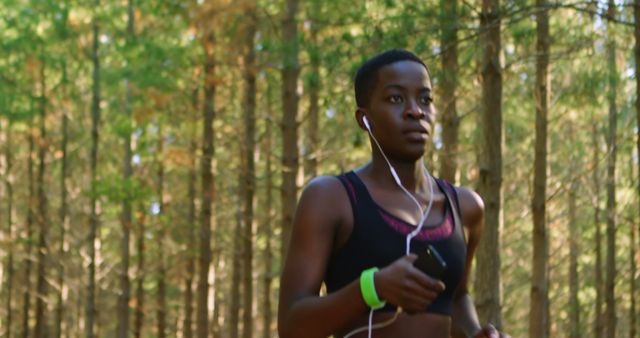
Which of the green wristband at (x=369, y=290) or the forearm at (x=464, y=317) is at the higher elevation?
the green wristband at (x=369, y=290)

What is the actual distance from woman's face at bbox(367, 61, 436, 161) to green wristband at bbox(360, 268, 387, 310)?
0.51 metres

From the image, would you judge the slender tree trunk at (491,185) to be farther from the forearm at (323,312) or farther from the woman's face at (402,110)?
the forearm at (323,312)

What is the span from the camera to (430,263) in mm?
2299

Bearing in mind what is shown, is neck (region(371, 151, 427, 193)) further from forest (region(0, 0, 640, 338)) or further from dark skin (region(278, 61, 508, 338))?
forest (region(0, 0, 640, 338))

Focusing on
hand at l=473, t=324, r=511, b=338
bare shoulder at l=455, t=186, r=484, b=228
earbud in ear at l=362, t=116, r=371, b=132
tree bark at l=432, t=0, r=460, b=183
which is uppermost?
tree bark at l=432, t=0, r=460, b=183

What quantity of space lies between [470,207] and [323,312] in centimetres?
78

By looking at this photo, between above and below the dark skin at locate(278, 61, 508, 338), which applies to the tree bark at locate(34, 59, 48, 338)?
above

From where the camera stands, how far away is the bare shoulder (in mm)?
3029

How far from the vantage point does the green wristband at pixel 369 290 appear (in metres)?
2.39

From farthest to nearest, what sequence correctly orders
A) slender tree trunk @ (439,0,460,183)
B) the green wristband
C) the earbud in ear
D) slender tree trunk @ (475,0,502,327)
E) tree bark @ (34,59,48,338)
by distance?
tree bark @ (34,59,48,338)
slender tree trunk @ (439,0,460,183)
slender tree trunk @ (475,0,502,327)
the earbud in ear
the green wristband

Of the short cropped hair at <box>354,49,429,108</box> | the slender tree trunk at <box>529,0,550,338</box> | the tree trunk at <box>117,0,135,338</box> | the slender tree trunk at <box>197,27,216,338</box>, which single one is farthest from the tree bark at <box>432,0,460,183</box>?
the short cropped hair at <box>354,49,429,108</box>

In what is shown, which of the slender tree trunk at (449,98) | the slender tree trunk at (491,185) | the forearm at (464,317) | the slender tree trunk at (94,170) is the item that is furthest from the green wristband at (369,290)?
the slender tree trunk at (94,170)

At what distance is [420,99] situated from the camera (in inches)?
111

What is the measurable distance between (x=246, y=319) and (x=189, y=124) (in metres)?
3.92
